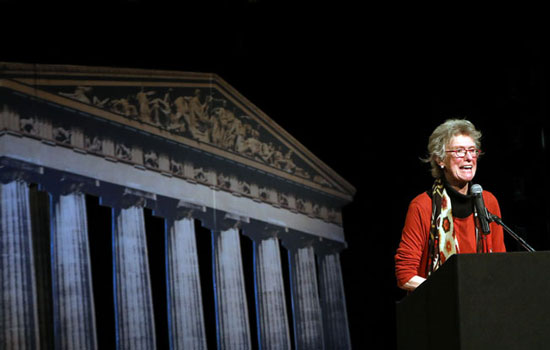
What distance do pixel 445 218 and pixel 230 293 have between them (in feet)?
14.3

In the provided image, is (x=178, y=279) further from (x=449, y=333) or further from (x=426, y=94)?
(x=449, y=333)

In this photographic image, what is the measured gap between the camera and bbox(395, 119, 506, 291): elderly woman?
2975 millimetres

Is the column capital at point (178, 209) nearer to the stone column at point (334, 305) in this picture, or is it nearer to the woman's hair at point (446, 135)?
the stone column at point (334, 305)

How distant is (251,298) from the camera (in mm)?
7246

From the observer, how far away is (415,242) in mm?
3068

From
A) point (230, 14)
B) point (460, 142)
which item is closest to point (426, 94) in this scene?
point (230, 14)

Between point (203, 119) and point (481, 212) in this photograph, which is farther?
point (203, 119)

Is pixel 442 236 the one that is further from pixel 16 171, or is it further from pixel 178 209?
pixel 178 209

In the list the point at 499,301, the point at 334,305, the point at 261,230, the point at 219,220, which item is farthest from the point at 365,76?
the point at 499,301

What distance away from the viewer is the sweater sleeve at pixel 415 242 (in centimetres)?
301

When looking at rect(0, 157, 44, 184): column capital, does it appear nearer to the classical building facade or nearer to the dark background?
the classical building facade

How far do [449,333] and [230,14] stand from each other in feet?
17.9

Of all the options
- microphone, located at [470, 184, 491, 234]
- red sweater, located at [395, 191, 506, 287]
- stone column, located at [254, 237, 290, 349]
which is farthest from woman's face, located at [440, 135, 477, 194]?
stone column, located at [254, 237, 290, 349]

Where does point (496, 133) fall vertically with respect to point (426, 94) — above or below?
below
